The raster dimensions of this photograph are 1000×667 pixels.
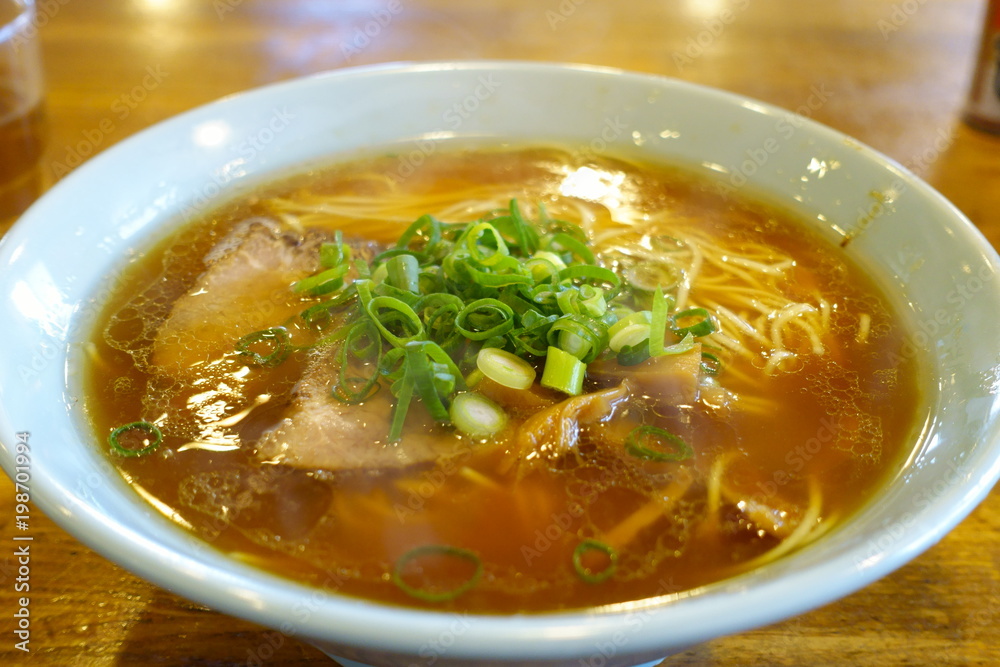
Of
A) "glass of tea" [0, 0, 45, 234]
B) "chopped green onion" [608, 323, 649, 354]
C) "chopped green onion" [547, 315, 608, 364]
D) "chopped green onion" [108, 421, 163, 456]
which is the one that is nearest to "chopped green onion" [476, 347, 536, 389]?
"chopped green onion" [547, 315, 608, 364]

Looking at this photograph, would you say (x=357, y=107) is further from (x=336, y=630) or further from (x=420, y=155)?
(x=336, y=630)

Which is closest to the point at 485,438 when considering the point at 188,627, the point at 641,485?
the point at 641,485

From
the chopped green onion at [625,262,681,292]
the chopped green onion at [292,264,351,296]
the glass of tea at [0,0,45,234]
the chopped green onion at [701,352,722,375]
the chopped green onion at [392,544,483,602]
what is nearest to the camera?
the chopped green onion at [392,544,483,602]

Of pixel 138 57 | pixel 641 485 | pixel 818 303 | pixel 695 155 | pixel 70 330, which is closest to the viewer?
pixel 641 485

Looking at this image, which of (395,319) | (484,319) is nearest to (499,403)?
(484,319)

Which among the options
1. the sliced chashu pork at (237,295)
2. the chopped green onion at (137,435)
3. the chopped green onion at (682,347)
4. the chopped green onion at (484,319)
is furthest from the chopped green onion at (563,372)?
the chopped green onion at (137,435)

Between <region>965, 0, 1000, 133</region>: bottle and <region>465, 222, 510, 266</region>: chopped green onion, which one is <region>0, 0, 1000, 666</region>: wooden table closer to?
<region>965, 0, 1000, 133</region>: bottle

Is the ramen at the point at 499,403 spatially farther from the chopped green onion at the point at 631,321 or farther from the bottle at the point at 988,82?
the bottle at the point at 988,82
